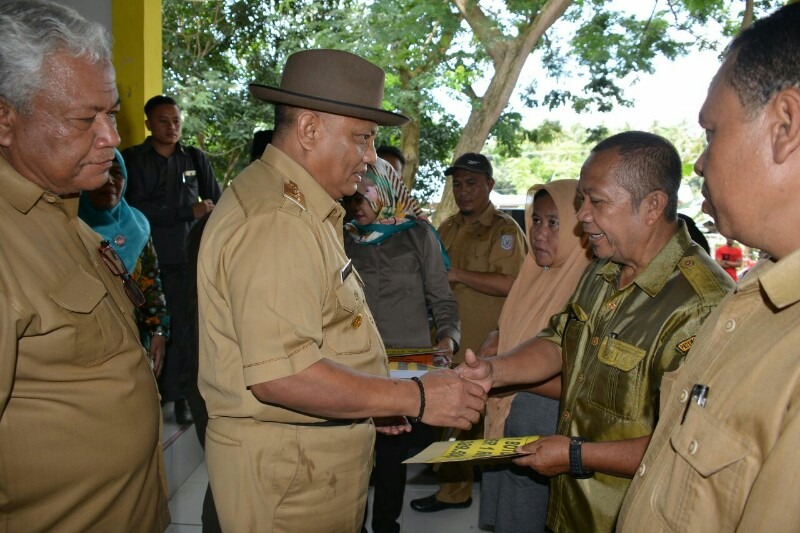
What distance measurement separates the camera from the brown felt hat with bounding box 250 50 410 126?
184 cm

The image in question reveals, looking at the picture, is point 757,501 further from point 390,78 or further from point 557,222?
point 390,78

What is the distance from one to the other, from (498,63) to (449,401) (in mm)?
7983

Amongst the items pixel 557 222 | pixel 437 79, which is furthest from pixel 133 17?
pixel 437 79

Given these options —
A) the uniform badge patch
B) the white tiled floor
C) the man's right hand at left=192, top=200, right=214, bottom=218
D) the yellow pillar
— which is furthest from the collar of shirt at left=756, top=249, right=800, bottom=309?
the yellow pillar

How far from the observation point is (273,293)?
156cm

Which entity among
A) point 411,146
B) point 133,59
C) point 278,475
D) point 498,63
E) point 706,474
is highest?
point 498,63

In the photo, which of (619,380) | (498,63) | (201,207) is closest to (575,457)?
(619,380)

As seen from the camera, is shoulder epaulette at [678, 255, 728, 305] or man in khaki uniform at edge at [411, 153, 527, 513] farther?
man in khaki uniform at edge at [411, 153, 527, 513]

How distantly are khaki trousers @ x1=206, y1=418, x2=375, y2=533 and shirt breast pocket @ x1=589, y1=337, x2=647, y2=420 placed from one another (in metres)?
0.78

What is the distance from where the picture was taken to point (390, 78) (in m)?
9.98

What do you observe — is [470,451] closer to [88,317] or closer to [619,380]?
[619,380]

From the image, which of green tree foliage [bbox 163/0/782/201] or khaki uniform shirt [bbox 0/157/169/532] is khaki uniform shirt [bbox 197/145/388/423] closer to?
khaki uniform shirt [bbox 0/157/169/532]

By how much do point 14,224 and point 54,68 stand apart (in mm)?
384

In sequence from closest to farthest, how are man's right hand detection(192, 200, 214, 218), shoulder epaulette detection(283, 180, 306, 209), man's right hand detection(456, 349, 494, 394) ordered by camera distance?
shoulder epaulette detection(283, 180, 306, 209) → man's right hand detection(456, 349, 494, 394) → man's right hand detection(192, 200, 214, 218)
